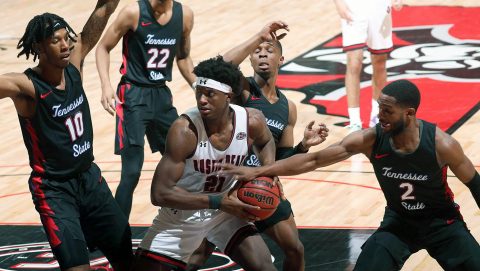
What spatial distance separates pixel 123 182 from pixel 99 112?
5014mm

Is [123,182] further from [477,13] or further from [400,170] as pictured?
[477,13]

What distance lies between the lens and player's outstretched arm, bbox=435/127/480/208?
6.30 metres

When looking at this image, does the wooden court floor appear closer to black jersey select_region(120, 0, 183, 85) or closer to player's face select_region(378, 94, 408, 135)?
black jersey select_region(120, 0, 183, 85)

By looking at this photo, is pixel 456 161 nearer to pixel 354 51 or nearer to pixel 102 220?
pixel 102 220

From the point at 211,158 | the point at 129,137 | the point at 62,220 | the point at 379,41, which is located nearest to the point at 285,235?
the point at 211,158

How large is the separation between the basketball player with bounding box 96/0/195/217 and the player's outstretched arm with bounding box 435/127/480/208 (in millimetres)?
2791

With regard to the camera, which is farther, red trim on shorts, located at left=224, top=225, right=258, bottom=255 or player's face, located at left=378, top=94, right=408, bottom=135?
red trim on shorts, located at left=224, top=225, right=258, bottom=255

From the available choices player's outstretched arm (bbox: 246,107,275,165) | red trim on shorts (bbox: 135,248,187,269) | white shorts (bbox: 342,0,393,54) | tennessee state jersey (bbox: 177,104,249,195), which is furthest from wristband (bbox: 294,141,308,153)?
white shorts (bbox: 342,0,393,54)

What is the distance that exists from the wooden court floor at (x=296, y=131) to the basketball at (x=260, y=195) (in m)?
1.88

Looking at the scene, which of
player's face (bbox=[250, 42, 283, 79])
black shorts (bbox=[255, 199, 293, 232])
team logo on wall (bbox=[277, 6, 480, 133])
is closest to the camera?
black shorts (bbox=[255, 199, 293, 232])

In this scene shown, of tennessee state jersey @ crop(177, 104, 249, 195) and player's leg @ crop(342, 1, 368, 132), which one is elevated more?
tennessee state jersey @ crop(177, 104, 249, 195)

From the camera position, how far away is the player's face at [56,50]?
6.34 metres

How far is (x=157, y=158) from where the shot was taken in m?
11.0

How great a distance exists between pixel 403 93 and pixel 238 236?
1.31 meters
